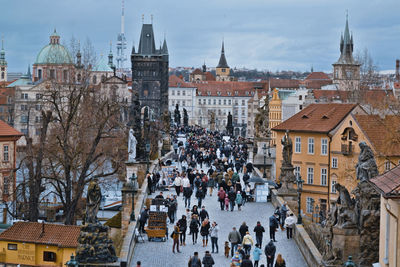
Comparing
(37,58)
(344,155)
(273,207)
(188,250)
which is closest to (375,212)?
(188,250)

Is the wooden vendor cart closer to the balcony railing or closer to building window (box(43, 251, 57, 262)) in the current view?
building window (box(43, 251, 57, 262))

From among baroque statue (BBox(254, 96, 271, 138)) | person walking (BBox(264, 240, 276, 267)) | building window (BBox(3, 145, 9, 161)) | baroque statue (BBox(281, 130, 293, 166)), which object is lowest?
person walking (BBox(264, 240, 276, 267))

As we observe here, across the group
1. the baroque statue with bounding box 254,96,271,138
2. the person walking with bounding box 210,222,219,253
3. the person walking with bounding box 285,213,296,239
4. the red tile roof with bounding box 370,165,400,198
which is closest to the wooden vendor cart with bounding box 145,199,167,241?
the person walking with bounding box 210,222,219,253

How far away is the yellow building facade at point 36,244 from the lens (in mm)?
29359

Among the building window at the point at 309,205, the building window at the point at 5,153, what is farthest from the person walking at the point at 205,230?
the building window at the point at 5,153

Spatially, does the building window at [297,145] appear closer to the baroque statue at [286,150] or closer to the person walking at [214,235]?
the baroque statue at [286,150]

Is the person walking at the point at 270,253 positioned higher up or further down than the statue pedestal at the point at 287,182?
further down

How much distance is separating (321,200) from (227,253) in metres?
28.4

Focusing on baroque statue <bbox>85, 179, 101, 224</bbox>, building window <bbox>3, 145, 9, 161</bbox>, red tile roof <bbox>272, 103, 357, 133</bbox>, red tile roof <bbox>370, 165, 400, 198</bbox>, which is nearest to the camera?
red tile roof <bbox>370, 165, 400, 198</bbox>

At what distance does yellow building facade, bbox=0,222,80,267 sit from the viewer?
1156 inches

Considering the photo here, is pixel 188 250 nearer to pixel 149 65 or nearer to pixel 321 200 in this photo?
pixel 321 200

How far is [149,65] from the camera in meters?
133

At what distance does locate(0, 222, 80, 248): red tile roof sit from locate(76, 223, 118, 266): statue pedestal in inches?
438

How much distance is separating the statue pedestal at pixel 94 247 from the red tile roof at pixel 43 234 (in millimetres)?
11126
